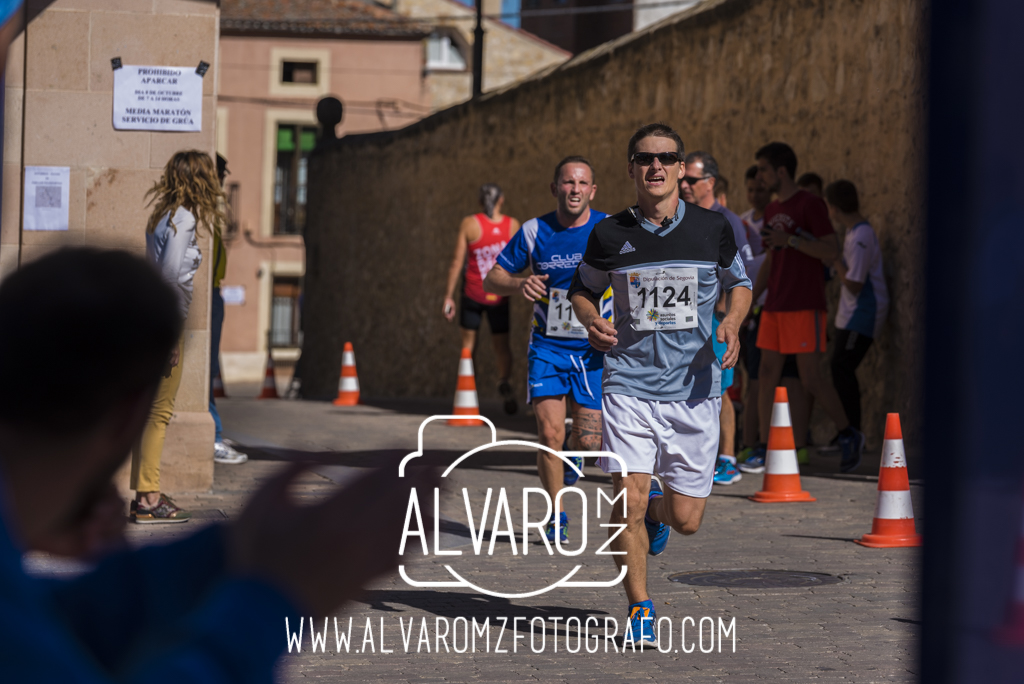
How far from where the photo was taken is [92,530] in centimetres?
125

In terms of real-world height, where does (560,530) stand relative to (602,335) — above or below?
below

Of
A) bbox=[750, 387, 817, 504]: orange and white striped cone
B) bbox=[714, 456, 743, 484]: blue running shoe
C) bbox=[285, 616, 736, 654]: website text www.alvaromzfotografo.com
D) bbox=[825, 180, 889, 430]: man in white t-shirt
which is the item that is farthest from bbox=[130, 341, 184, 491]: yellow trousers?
bbox=[825, 180, 889, 430]: man in white t-shirt

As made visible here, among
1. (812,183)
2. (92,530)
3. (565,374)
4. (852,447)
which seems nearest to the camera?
(92,530)

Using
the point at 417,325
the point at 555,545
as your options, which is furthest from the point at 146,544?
the point at 417,325

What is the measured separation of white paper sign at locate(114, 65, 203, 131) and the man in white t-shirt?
4.24 metres

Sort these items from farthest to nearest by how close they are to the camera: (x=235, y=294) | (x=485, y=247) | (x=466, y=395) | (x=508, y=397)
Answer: (x=235, y=294) → (x=508, y=397) → (x=485, y=247) → (x=466, y=395)

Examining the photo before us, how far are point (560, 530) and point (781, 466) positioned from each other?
1.87 m

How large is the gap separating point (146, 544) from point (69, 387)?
0.90 ft

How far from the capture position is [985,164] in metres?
1.35

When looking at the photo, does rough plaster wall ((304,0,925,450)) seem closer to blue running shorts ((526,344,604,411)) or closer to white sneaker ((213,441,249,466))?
blue running shorts ((526,344,604,411))

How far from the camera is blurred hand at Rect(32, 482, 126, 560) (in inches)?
48.3

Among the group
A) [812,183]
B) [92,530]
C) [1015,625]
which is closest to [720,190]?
[812,183]

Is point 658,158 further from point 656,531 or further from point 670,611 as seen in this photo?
point 670,611

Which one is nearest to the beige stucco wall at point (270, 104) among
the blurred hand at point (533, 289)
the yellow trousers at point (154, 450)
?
the yellow trousers at point (154, 450)
